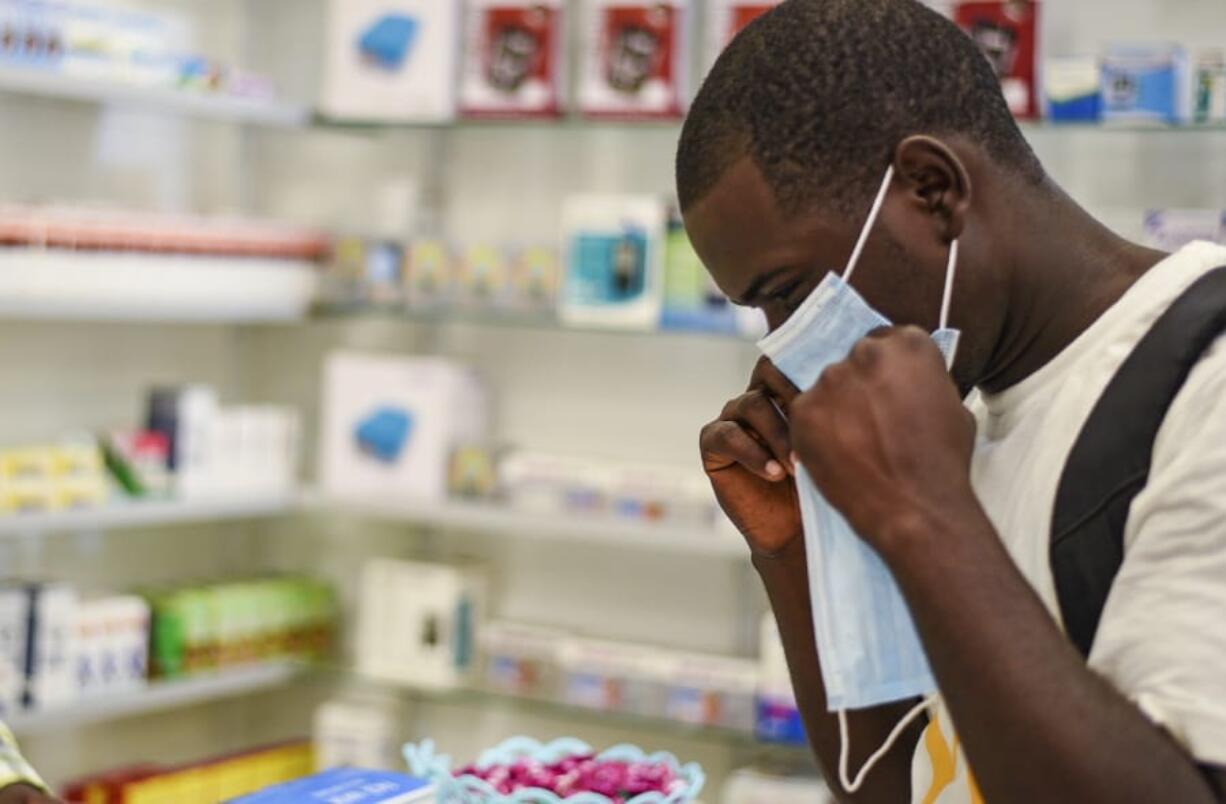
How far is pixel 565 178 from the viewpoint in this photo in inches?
176

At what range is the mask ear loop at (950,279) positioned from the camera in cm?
137

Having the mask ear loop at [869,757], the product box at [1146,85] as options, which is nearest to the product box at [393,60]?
the product box at [1146,85]

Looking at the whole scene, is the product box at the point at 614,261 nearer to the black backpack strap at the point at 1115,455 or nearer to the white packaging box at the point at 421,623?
the white packaging box at the point at 421,623

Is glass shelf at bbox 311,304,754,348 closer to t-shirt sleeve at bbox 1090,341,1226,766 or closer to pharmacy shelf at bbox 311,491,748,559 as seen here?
pharmacy shelf at bbox 311,491,748,559

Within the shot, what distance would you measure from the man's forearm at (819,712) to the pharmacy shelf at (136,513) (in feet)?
8.32

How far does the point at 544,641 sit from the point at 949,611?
9.99 feet

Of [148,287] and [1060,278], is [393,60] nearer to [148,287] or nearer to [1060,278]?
[148,287]

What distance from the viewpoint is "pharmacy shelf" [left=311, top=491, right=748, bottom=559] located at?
3.94m

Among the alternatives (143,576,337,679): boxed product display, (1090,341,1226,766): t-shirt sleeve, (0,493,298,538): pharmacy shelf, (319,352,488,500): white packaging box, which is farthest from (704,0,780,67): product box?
(1090,341,1226,766): t-shirt sleeve

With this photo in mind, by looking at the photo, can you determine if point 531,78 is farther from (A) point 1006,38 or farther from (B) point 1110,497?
(B) point 1110,497

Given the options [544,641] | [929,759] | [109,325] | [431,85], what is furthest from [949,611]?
[109,325]

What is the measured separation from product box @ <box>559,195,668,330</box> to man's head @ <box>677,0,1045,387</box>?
8.30ft

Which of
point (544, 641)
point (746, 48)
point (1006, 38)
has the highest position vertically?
point (1006, 38)

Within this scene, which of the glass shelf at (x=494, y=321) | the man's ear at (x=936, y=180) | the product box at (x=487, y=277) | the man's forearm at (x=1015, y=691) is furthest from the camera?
the product box at (x=487, y=277)
